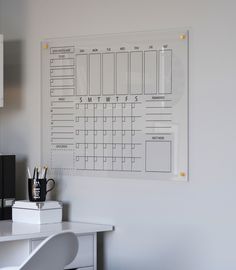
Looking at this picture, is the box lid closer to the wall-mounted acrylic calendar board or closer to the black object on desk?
the black object on desk

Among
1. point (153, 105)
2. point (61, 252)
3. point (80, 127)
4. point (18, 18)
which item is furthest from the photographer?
point (18, 18)

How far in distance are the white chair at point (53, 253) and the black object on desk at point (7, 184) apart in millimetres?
984

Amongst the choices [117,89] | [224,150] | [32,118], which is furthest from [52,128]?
[224,150]

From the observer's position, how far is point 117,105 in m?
3.11

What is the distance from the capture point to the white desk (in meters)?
2.79

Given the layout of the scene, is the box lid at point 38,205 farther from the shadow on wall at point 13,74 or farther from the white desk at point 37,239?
the shadow on wall at point 13,74

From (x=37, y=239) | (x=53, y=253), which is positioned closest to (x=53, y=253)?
(x=53, y=253)

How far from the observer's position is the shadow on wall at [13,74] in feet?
11.4

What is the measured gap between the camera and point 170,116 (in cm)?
296

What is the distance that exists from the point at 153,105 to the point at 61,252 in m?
1.00

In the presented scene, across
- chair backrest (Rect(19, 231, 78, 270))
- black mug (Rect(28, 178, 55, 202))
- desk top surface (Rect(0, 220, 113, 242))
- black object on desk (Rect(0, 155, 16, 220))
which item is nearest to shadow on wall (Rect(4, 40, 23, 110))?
black object on desk (Rect(0, 155, 16, 220))

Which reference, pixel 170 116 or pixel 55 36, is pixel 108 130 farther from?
pixel 55 36

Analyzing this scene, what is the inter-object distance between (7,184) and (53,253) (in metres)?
1.12

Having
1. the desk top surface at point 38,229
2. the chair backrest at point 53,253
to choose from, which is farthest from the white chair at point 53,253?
the desk top surface at point 38,229
